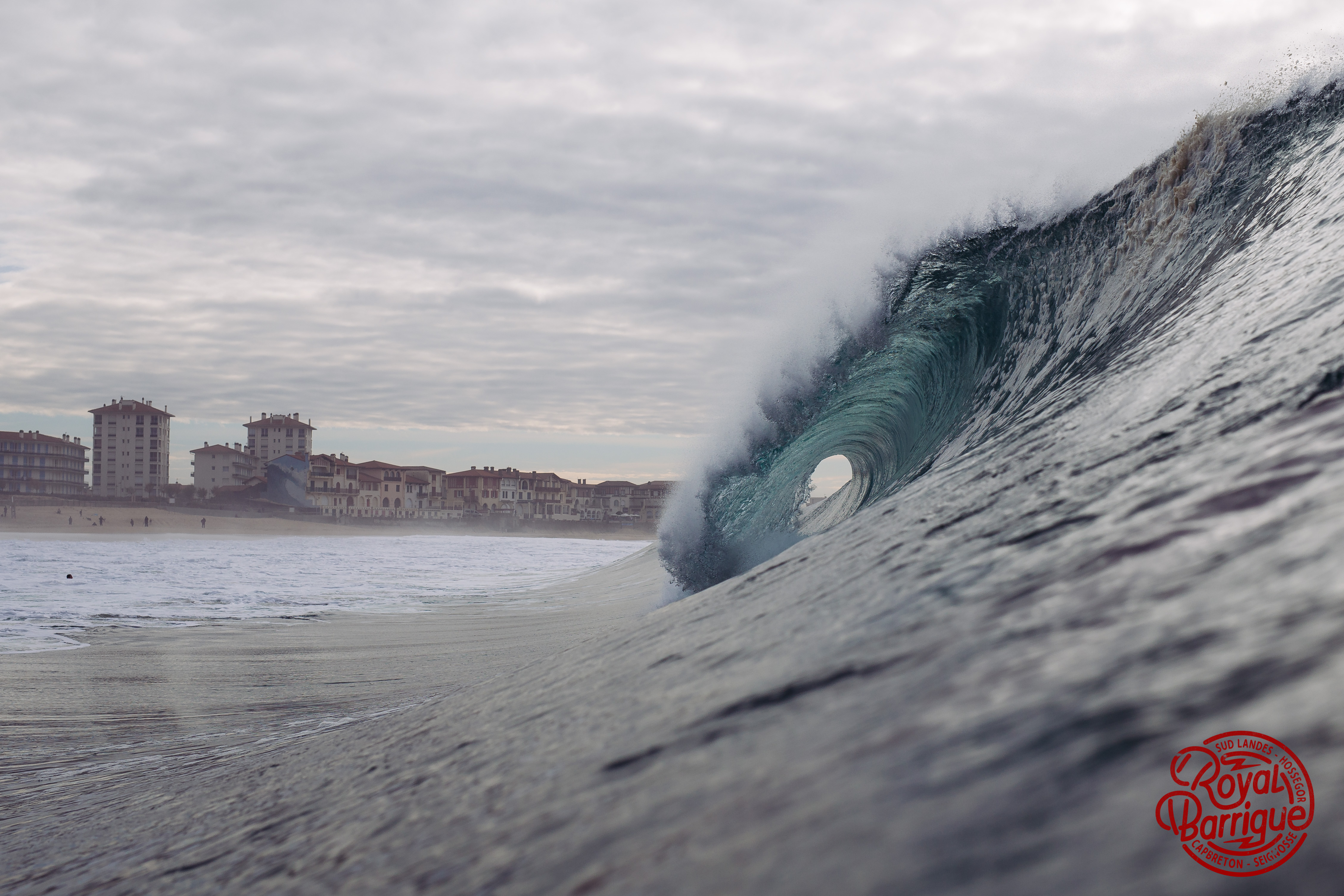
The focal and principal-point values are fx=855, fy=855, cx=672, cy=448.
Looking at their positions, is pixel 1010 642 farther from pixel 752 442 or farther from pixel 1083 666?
pixel 752 442

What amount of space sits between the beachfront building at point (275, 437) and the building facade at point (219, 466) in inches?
139

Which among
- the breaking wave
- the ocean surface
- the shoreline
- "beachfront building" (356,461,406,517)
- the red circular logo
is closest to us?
the red circular logo

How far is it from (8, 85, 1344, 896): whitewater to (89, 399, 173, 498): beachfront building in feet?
299

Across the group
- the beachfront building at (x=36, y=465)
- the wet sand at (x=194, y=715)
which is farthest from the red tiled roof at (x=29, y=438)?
the wet sand at (x=194, y=715)

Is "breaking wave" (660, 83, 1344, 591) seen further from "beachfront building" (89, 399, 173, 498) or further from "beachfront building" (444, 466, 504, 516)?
"beachfront building" (89, 399, 173, 498)

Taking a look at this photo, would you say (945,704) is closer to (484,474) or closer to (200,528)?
(200,528)

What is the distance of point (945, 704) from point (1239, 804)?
40 centimetres

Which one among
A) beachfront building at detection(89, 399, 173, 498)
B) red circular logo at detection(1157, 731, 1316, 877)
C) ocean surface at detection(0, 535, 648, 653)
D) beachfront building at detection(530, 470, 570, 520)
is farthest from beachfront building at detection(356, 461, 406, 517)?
red circular logo at detection(1157, 731, 1316, 877)

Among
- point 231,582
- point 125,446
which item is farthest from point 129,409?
point 231,582

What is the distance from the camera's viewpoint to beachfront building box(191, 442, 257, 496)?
86562 mm

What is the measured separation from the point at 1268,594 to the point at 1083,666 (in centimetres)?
27

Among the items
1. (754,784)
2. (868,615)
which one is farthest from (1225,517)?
(754,784)

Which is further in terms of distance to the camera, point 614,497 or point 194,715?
point 614,497

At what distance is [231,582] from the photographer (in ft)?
52.4
